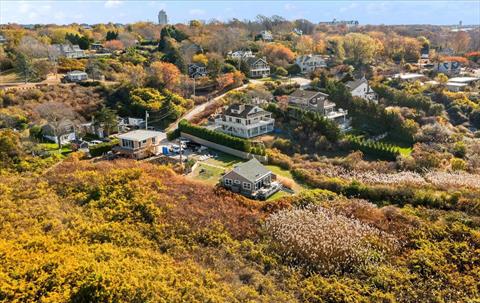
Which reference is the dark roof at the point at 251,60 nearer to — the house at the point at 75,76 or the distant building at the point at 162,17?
the house at the point at 75,76

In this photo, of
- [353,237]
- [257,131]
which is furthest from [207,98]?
[353,237]

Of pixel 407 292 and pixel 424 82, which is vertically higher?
pixel 424 82

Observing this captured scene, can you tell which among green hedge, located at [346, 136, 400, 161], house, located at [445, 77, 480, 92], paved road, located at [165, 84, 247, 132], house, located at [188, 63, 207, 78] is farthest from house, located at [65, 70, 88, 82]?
house, located at [445, 77, 480, 92]

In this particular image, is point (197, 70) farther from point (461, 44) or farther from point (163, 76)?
point (461, 44)

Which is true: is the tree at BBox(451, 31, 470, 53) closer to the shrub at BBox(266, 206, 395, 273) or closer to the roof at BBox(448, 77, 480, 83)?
the roof at BBox(448, 77, 480, 83)

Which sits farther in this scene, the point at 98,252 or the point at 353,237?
the point at 353,237

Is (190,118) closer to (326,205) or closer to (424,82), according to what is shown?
(326,205)

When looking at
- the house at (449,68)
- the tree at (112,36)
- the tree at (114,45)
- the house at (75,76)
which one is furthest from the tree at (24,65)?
the house at (449,68)

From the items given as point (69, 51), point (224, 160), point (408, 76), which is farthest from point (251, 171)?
point (69, 51)
